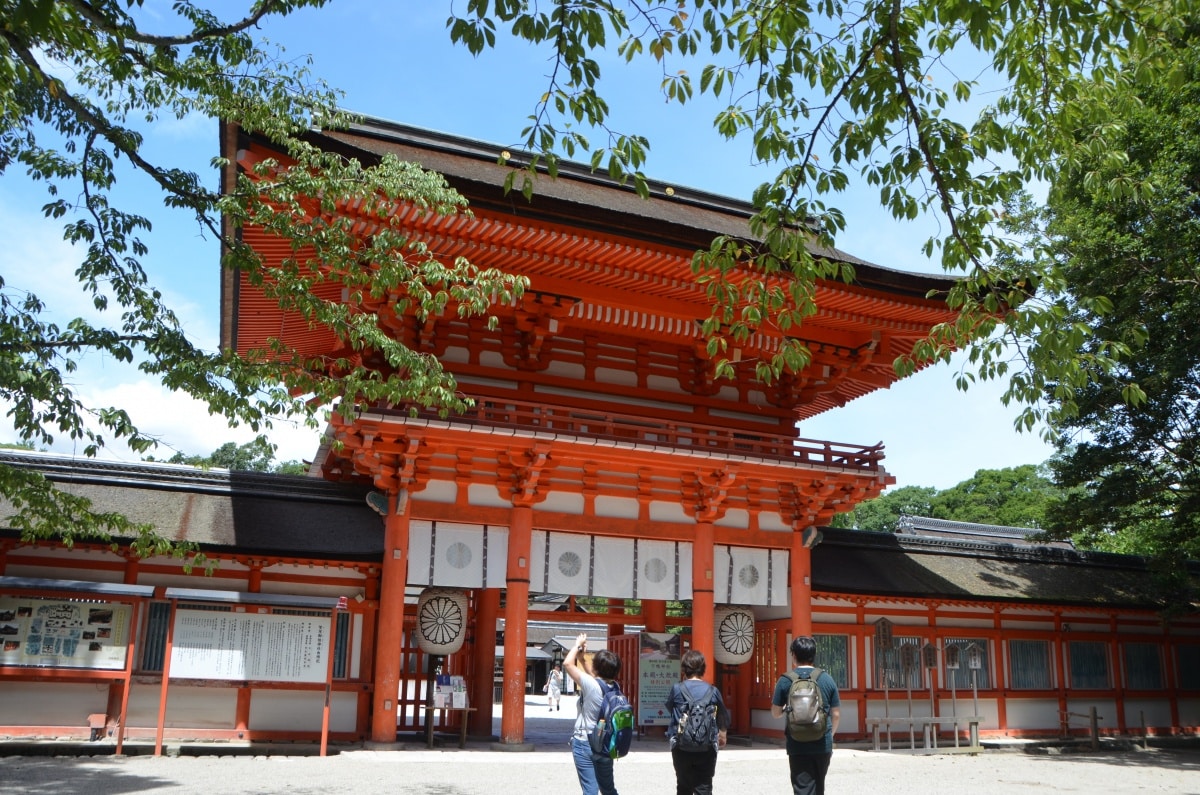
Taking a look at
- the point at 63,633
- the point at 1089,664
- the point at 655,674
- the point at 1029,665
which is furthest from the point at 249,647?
the point at 1089,664

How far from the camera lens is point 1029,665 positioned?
17.6m

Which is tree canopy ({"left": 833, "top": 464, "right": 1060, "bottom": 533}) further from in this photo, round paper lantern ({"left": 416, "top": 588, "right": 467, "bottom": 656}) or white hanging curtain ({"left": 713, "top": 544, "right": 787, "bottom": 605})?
round paper lantern ({"left": 416, "top": 588, "right": 467, "bottom": 656})

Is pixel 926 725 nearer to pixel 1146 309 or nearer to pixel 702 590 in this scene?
pixel 702 590

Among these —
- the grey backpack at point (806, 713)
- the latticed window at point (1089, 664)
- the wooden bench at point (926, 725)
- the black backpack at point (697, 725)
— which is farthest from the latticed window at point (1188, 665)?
the black backpack at point (697, 725)

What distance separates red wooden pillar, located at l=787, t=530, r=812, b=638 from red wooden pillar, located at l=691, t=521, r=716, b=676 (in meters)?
1.52

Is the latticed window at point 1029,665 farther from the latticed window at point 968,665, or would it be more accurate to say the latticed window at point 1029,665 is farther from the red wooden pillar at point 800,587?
the red wooden pillar at point 800,587

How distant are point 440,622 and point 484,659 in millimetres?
1990

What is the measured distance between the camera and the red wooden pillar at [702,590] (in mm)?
13922

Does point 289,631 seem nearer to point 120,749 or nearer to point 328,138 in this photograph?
point 120,749

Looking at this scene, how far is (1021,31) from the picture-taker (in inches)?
273

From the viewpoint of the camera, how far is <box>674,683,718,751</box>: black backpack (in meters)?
6.21

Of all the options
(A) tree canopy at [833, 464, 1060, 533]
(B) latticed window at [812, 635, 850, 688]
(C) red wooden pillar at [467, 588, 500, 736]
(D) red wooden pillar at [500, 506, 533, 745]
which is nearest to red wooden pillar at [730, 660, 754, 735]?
(B) latticed window at [812, 635, 850, 688]

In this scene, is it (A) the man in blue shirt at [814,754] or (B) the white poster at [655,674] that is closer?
(A) the man in blue shirt at [814,754]

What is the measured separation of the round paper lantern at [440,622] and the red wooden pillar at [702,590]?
3.44m
